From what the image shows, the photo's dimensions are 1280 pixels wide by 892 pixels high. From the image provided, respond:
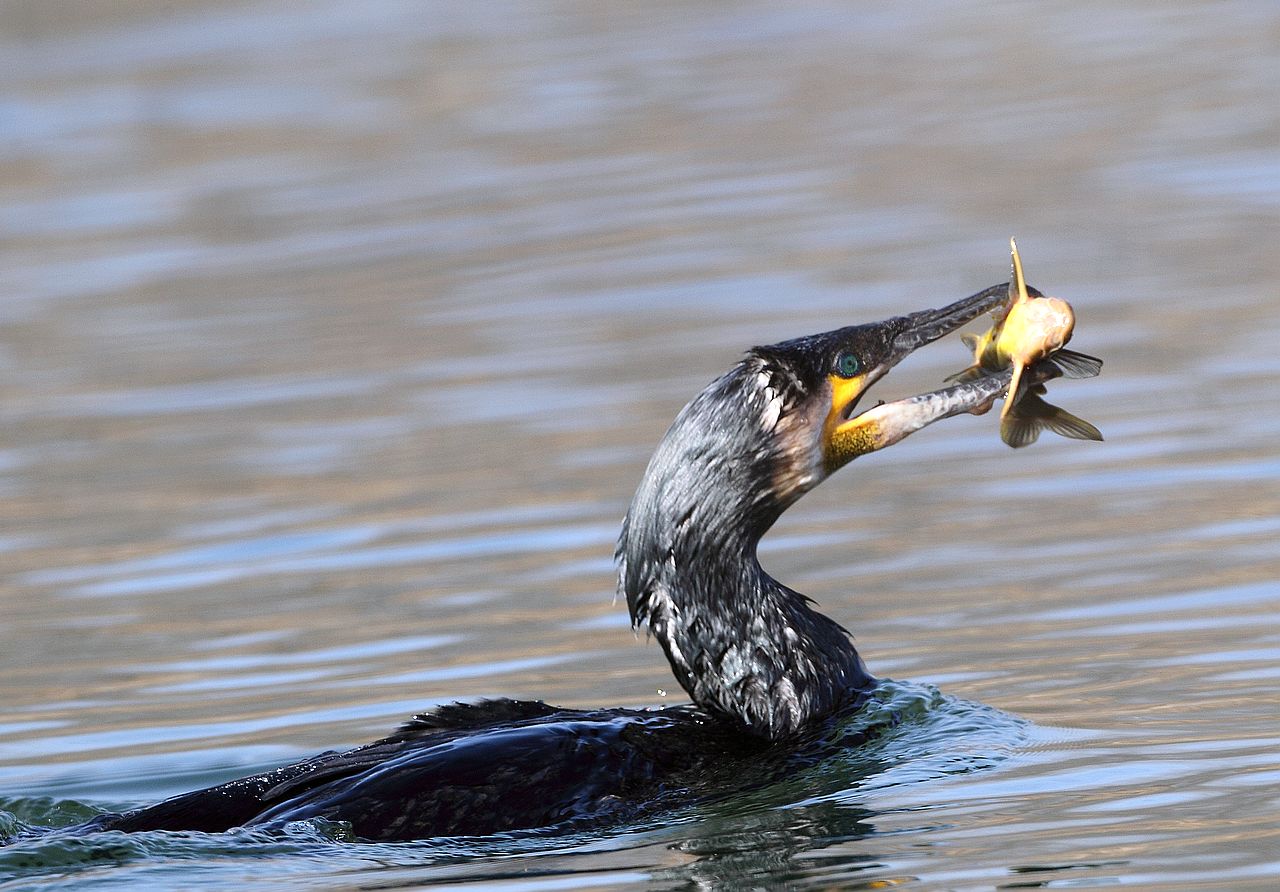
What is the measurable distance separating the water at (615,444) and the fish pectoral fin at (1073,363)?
938mm

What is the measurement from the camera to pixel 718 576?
20.4ft

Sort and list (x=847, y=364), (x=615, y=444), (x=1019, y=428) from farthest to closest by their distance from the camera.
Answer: (x=615, y=444) → (x=1019, y=428) → (x=847, y=364)

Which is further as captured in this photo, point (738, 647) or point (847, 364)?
point (847, 364)

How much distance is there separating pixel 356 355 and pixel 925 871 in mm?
8134

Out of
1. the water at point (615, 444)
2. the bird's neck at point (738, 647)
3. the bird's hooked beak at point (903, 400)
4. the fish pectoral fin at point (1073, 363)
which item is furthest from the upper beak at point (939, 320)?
the water at point (615, 444)

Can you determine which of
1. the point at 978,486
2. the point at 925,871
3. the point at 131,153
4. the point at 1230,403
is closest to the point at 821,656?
the point at 925,871

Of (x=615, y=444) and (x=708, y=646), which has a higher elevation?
(x=615, y=444)

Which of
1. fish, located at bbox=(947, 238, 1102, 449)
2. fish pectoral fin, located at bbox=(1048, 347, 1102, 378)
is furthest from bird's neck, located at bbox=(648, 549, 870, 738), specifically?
fish pectoral fin, located at bbox=(1048, 347, 1102, 378)

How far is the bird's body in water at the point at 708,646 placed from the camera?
5707 mm

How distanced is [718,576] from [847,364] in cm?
69

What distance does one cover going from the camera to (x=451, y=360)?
1223 cm

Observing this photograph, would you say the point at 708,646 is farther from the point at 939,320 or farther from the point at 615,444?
the point at 615,444

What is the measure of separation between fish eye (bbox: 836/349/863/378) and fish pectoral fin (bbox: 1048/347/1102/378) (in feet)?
1.72

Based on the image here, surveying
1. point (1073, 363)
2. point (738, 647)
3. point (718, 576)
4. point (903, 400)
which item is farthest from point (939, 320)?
point (738, 647)
